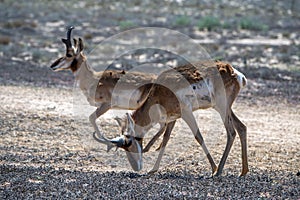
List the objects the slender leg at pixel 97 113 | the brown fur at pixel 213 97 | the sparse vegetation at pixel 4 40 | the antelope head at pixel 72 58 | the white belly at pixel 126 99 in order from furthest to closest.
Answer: the sparse vegetation at pixel 4 40 → the antelope head at pixel 72 58 → the slender leg at pixel 97 113 → the white belly at pixel 126 99 → the brown fur at pixel 213 97

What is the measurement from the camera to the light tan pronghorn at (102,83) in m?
12.5

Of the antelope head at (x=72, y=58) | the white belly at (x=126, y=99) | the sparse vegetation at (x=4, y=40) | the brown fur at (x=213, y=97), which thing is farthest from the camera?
the sparse vegetation at (x=4, y=40)

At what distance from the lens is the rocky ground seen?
869 centimetres

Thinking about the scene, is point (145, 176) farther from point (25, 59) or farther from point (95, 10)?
point (95, 10)

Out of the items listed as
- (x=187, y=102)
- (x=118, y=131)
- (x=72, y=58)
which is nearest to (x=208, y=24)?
(x=118, y=131)

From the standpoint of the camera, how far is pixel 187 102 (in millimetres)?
10320

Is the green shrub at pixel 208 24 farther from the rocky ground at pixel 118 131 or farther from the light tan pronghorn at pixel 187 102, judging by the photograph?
the light tan pronghorn at pixel 187 102

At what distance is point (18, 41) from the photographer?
27.9 m

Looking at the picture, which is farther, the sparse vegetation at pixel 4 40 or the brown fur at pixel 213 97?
the sparse vegetation at pixel 4 40

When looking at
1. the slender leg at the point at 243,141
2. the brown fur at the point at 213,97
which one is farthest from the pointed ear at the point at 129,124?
the slender leg at the point at 243,141

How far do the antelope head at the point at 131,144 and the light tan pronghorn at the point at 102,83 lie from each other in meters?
2.27

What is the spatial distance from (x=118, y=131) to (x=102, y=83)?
1.15m

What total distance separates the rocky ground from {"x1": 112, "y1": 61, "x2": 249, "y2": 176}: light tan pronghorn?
0.46 metres

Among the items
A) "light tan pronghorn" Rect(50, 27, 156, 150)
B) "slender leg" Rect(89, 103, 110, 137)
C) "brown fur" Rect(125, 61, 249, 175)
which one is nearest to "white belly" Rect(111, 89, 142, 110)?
"light tan pronghorn" Rect(50, 27, 156, 150)
